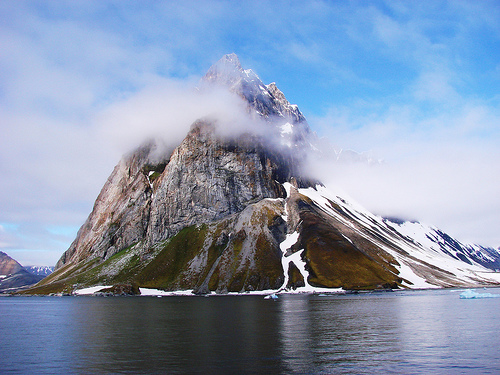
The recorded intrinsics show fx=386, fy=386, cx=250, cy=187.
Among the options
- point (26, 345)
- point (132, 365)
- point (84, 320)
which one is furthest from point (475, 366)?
point (84, 320)

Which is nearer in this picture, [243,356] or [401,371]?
[401,371]

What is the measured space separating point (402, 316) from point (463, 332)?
23.3 m

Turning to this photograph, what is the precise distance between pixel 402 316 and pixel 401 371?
166ft

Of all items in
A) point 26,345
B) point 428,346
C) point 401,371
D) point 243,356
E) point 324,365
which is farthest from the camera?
point 26,345

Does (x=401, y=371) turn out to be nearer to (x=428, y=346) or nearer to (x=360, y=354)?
(x=360, y=354)

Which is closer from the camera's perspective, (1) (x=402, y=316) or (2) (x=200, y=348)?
(2) (x=200, y=348)

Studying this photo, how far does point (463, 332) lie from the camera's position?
193ft

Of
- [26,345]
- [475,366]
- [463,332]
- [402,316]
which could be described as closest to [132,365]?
[26,345]

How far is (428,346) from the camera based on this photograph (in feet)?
158

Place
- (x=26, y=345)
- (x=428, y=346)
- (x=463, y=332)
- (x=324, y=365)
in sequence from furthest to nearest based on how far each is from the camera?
1. (x=463, y=332)
2. (x=26, y=345)
3. (x=428, y=346)
4. (x=324, y=365)

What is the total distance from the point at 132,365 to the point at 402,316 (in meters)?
61.7

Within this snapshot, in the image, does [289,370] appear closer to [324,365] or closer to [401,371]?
[324,365]

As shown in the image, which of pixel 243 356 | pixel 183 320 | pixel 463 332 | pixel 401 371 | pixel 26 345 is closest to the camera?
pixel 401 371

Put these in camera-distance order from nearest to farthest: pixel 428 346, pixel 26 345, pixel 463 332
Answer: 1. pixel 428 346
2. pixel 26 345
3. pixel 463 332
